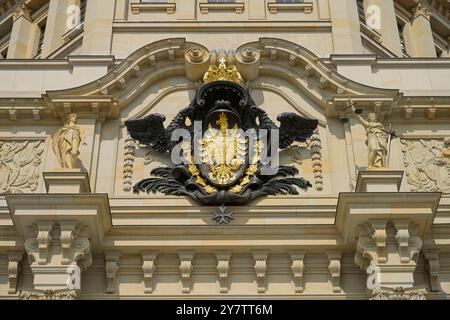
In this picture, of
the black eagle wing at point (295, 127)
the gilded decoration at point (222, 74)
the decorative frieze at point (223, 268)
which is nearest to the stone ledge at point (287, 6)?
the gilded decoration at point (222, 74)

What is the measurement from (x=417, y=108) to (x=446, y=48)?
45.1 feet

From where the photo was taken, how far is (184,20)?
22.5m

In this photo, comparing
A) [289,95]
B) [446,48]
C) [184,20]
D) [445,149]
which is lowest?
[445,149]

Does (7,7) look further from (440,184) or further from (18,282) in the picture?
(440,184)

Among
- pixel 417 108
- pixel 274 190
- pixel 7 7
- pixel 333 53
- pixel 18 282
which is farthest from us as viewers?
pixel 7 7

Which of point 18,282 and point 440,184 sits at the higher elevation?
point 440,184

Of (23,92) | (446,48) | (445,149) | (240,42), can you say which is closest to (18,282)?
(23,92)

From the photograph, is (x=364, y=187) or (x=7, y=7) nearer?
(x=364, y=187)

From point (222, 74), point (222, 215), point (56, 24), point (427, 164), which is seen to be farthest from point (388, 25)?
point (222, 215)

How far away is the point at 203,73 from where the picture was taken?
20078mm

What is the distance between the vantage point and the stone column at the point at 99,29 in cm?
2164

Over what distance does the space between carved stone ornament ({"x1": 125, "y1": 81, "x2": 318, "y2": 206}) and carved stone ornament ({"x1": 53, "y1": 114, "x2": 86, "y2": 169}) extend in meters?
1.69

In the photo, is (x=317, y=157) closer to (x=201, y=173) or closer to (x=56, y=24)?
(x=201, y=173)

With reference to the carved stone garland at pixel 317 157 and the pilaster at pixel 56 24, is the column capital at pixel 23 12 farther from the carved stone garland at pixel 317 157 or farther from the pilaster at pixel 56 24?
the carved stone garland at pixel 317 157
